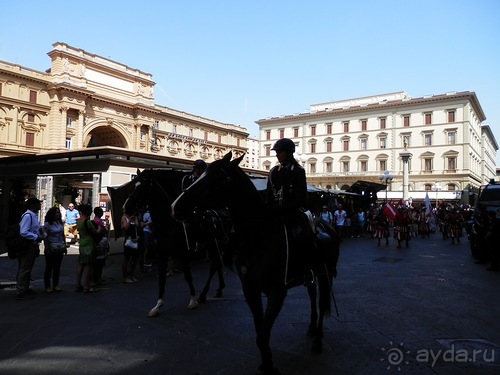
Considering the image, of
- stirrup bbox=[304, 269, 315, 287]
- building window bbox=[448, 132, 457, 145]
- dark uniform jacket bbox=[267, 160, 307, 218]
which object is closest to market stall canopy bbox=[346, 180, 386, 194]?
stirrup bbox=[304, 269, 315, 287]

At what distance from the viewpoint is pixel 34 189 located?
15.9 m

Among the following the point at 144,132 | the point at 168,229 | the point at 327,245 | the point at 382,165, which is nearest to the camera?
the point at 327,245

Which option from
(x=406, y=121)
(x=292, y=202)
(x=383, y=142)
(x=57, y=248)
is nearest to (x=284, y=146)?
(x=292, y=202)

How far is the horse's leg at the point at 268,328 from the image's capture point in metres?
3.24

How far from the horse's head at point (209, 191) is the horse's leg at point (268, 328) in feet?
3.42

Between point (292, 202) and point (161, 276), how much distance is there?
3.17 metres

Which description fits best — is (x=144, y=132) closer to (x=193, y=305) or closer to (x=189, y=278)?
(x=189, y=278)

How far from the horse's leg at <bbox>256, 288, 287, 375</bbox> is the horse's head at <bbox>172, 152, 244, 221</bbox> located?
3.42ft

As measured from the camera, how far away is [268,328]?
127 inches

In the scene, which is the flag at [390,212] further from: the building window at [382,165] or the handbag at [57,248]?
the building window at [382,165]

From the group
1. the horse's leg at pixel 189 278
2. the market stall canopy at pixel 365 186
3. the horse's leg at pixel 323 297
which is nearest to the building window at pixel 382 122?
the market stall canopy at pixel 365 186

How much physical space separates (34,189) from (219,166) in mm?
15943

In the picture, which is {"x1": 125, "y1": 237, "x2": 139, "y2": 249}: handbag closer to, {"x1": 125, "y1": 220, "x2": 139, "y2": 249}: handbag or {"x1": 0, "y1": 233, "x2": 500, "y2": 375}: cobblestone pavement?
{"x1": 125, "y1": 220, "x2": 139, "y2": 249}: handbag

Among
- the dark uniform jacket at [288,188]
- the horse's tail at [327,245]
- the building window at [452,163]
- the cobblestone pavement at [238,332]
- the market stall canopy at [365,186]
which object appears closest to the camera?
the dark uniform jacket at [288,188]
